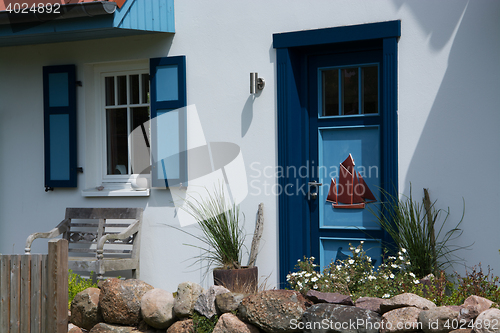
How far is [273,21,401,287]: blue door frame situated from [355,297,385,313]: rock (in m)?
1.07

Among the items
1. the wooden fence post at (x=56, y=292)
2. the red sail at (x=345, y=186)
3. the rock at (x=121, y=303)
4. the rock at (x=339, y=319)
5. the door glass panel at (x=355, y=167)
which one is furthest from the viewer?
the red sail at (x=345, y=186)

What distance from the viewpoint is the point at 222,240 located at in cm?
526

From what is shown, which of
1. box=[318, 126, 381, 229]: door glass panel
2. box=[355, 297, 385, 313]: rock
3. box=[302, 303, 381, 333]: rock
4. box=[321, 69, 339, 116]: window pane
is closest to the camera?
box=[302, 303, 381, 333]: rock

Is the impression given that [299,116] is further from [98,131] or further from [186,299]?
[98,131]

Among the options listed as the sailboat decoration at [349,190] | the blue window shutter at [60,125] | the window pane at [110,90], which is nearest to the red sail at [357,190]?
the sailboat decoration at [349,190]

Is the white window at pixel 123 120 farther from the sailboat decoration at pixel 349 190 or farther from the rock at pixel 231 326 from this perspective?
the rock at pixel 231 326

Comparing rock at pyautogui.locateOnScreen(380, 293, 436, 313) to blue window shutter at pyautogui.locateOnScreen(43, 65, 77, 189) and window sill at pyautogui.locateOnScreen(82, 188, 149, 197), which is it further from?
blue window shutter at pyautogui.locateOnScreen(43, 65, 77, 189)

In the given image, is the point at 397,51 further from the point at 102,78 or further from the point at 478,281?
the point at 102,78

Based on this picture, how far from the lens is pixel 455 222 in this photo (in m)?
4.72

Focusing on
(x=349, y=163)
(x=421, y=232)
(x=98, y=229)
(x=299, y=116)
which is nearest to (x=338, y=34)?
(x=299, y=116)

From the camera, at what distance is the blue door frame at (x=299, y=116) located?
4.95m

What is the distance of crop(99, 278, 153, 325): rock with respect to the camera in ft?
14.9

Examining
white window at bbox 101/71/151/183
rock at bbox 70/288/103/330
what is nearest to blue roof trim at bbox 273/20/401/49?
white window at bbox 101/71/151/183

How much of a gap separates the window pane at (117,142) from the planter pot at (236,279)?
1.98 metres
